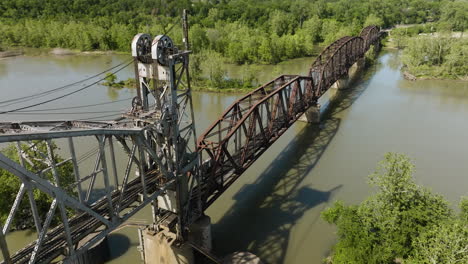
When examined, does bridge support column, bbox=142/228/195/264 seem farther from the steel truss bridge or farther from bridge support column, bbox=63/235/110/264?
bridge support column, bbox=63/235/110/264

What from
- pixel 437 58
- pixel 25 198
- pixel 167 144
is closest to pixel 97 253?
pixel 25 198

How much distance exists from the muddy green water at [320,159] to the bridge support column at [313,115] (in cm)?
76

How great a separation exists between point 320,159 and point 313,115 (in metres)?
8.08

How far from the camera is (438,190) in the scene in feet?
77.3

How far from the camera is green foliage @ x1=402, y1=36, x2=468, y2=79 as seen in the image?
A: 2026 inches

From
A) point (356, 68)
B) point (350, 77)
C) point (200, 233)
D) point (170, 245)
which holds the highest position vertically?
point (356, 68)

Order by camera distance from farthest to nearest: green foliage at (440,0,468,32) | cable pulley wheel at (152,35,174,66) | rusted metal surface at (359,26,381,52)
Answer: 1. green foliage at (440,0,468,32)
2. rusted metal surface at (359,26,381,52)
3. cable pulley wheel at (152,35,174,66)

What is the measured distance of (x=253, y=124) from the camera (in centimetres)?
2070

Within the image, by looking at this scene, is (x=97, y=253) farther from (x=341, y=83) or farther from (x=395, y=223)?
(x=341, y=83)

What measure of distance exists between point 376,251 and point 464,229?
10.9ft

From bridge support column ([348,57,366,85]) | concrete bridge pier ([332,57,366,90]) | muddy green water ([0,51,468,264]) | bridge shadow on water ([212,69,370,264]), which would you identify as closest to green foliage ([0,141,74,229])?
muddy green water ([0,51,468,264])

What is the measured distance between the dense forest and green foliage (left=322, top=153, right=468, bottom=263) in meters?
43.3

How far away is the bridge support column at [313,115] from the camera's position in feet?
115

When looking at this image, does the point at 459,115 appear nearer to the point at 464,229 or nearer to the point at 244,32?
the point at 464,229
